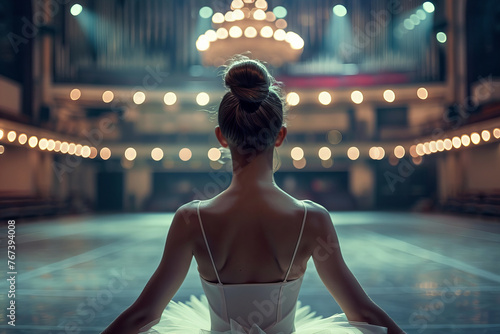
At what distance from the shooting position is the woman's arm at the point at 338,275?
1296mm

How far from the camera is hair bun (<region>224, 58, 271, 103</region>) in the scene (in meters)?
1.25

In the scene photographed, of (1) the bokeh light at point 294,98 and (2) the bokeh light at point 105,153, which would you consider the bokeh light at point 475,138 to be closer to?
(1) the bokeh light at point 294,98

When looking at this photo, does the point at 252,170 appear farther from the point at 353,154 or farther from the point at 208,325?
the point at 353,154

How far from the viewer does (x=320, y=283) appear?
5.56m

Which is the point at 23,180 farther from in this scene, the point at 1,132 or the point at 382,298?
the point at 382,298

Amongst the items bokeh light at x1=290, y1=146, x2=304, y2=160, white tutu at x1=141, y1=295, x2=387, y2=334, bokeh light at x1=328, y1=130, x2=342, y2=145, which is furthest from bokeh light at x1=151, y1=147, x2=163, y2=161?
white tutu at x1=141, y1=295, x2=387, y2=334

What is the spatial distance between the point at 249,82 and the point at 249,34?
17.1 meters

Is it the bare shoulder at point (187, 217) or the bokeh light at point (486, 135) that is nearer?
A: the bare shoulder at point (187, 217)

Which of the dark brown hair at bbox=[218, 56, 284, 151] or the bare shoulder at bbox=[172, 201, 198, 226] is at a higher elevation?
the dark brown hair at bbox=[218, 56, 284, 151]

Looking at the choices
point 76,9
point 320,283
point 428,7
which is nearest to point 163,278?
point 320,283

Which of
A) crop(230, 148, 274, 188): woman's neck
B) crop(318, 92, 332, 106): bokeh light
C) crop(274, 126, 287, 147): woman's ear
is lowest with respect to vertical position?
crop(230, 148, 274, 188): woman's neck

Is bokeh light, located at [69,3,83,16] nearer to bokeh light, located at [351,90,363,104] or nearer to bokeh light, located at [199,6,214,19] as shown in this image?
bokeh light, located at [199,6,214,19]

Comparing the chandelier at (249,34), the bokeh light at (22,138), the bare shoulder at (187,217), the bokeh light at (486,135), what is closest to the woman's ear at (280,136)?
the bare shoulder at (187,217)

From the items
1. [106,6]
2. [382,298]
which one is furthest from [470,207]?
[106,6]
